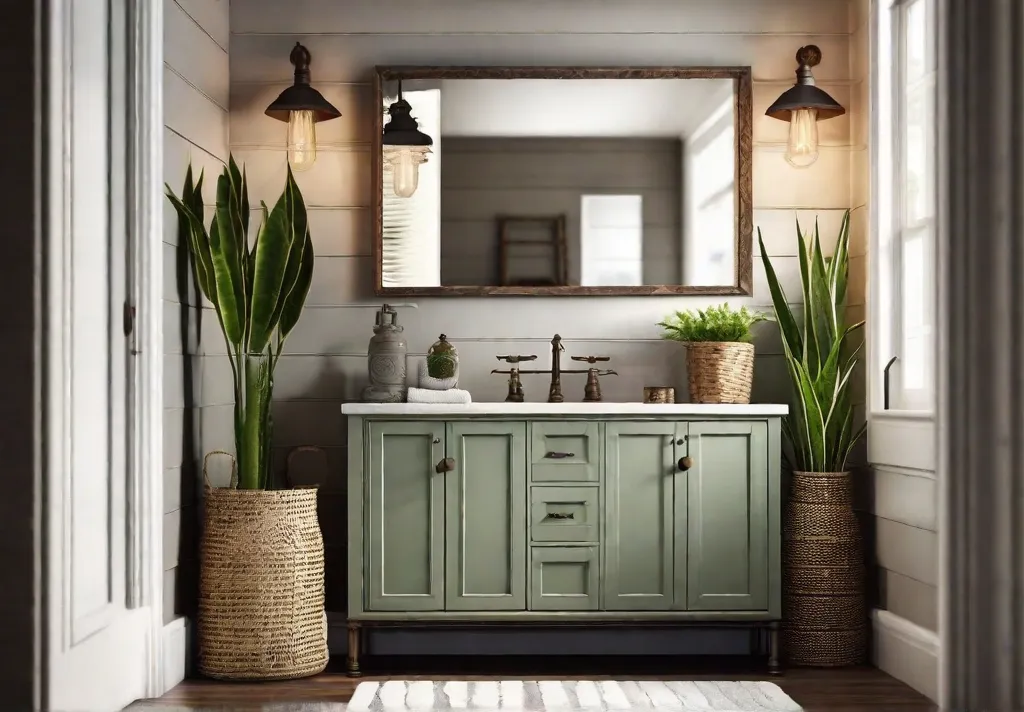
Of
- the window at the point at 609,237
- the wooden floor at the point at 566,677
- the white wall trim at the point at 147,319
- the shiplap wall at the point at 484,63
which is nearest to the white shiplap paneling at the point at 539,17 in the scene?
the shiplap wall at the point at 484,63

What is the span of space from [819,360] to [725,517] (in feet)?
2.01

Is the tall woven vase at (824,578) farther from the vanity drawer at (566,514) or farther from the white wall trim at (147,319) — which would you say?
the white wall trim at (147,319)

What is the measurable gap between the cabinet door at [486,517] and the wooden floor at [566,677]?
26 cm

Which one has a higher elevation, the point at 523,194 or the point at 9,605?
the point at 523,194

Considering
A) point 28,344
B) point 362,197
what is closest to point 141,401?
point 28,344

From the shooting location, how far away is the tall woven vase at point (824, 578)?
11.1ft

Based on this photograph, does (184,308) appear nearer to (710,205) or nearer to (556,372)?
(556,372)

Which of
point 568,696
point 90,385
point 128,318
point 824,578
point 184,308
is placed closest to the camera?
point 90,385

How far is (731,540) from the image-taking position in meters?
3.31

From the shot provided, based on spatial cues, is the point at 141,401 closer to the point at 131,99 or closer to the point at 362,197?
the point at 131,99

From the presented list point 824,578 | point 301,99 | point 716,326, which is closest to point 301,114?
point 301,99

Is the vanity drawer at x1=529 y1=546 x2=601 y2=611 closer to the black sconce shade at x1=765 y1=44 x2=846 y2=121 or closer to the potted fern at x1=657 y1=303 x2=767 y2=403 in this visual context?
the potted fern at x1=657 y1=303 x2=767 y2=403

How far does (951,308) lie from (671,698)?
1320 mm

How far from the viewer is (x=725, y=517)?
3318 millimetres
